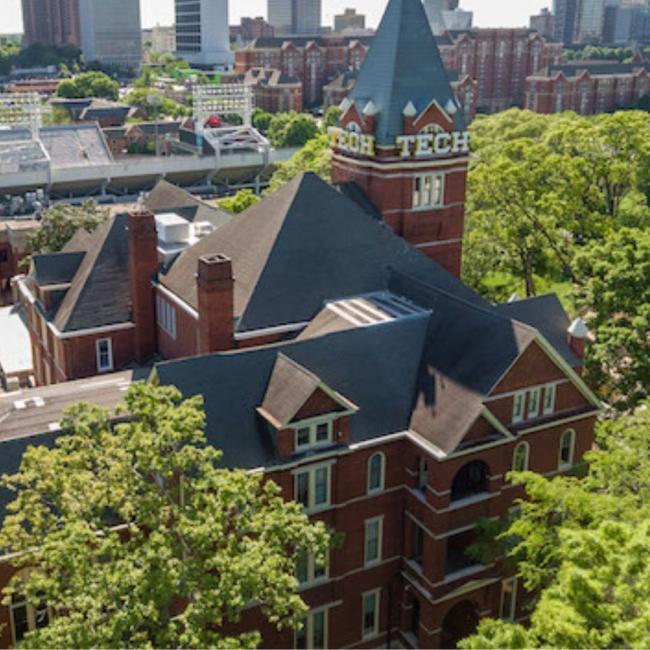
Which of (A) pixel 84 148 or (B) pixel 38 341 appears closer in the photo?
(B) pixel 38 341

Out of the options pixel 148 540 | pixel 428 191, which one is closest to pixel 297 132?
pixel 428 191

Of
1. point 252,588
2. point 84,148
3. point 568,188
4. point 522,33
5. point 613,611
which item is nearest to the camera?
point 613,611

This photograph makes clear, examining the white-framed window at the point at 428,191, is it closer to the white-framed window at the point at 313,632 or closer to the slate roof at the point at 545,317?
the slate roof at the point at 545,317

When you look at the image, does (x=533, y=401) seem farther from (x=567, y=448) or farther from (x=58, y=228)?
(x=58, y=228)

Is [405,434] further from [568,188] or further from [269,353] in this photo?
[568,188]

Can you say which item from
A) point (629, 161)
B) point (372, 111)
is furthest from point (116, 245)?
point (629, 161)

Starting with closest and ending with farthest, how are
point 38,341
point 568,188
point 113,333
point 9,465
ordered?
point 9,465
point 113,333
point 38,341
point 568,188
